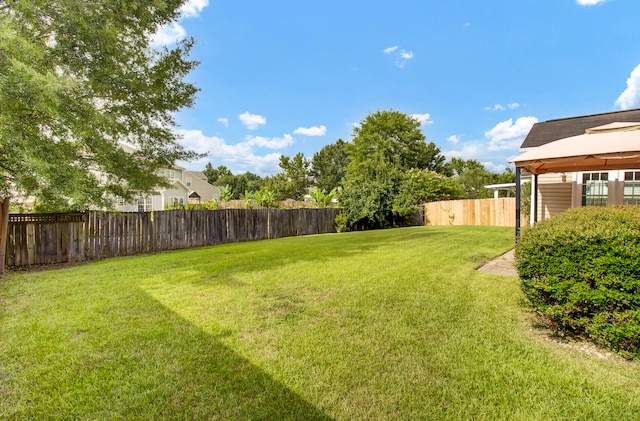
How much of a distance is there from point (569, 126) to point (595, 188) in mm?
3384

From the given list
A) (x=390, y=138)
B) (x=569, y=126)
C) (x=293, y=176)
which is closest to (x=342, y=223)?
(x=569, y=126)

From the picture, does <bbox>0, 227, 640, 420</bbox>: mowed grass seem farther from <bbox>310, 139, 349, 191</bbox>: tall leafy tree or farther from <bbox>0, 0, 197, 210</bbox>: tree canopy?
<bbox>310, 139, 349, 191</bbox>: tall leafy tree

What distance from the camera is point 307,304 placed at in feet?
12.4

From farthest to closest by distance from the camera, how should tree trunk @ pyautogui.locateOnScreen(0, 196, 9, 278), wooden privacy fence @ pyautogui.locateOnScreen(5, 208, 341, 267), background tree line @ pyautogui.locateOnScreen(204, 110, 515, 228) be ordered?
background tree line @ pyautogui.locateOnScreen(204, 110, 515, 228) < wooden privacy fence @ pyautogui.locateOnScreen(5, 208, 341, 267) < tree trunk @ pyautogui.locateOnScreen(0, 196, 9, 278)

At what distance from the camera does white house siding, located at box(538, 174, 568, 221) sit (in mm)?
9547

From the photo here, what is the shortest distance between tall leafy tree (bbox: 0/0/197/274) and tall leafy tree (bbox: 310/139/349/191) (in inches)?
1511

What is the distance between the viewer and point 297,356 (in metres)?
2.56

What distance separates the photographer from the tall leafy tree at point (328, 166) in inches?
1848

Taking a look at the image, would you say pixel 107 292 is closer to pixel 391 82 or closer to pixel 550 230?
pixel 550 230

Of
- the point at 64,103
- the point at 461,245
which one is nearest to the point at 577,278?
→ the point at 461,245

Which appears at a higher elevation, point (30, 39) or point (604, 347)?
point (30, 39)

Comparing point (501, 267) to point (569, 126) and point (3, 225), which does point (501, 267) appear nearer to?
point (569, 126)

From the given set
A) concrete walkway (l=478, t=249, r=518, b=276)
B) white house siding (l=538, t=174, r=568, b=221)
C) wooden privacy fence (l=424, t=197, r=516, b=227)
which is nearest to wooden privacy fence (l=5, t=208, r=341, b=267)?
concrete walkway (l=478, t=249, r=518, b=276)

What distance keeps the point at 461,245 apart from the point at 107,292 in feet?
26.3
